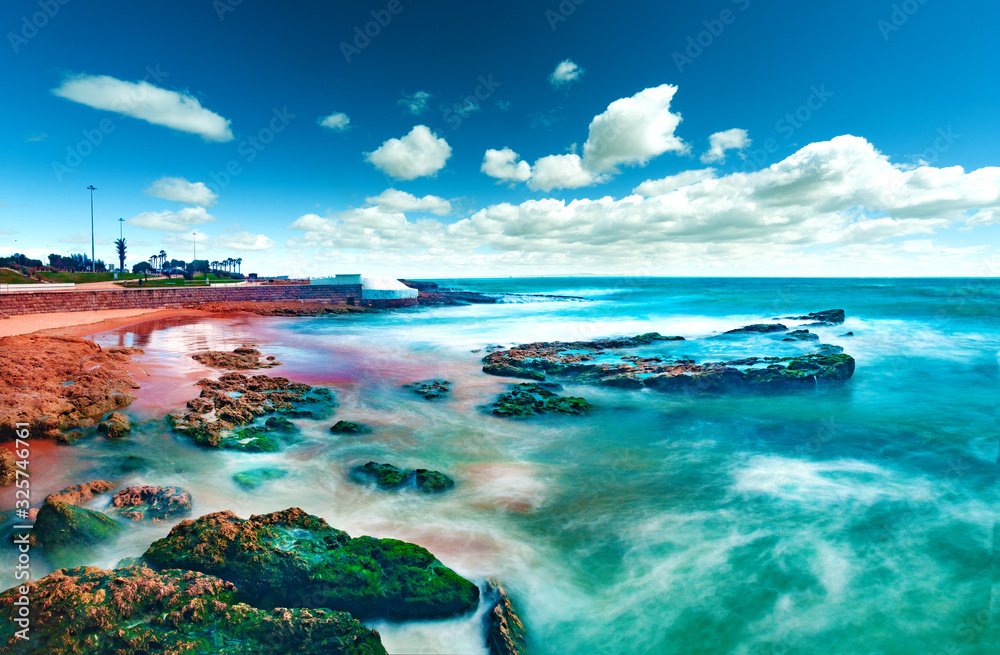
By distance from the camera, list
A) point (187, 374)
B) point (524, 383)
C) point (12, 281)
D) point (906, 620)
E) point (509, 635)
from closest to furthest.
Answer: point (509, 635)
point (906, 620)
point (187, 374)
point (524, 383)
point (12, 281)

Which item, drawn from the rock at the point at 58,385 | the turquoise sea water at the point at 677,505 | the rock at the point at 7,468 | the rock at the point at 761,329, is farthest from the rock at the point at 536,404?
the rock at the point at 761,329

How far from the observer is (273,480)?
23.3ft

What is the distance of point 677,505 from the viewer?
687 cm

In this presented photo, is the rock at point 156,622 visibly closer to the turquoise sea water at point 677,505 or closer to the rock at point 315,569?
the rock at point 315,569

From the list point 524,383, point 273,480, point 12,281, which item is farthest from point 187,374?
point 12,281

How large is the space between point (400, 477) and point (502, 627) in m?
3.44

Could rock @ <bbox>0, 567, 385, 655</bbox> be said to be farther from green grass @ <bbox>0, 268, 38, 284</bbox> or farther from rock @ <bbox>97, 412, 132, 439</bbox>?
green grass @ <bbox>0, 268, 38, 284</bbox>

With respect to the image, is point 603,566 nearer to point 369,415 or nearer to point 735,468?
point 735,468

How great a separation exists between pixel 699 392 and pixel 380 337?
1731 cm

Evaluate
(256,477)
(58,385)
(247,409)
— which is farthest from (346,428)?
(58,385)

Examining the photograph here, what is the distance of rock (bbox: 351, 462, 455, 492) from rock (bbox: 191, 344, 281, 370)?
9.29m

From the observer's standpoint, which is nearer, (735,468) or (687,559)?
(687,559)

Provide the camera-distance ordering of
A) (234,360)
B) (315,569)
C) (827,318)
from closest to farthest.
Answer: (315,569) → (234,360) → (827,318)

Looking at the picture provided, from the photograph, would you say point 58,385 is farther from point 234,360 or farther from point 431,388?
point 431,388
